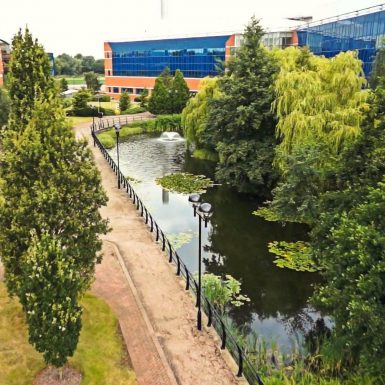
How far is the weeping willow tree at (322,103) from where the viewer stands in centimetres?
2234

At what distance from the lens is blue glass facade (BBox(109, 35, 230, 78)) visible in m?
69.7

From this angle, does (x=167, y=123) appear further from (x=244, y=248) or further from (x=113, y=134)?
(x=244, y=248)

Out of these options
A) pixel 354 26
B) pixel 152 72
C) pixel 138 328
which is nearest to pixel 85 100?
pixel 152 72

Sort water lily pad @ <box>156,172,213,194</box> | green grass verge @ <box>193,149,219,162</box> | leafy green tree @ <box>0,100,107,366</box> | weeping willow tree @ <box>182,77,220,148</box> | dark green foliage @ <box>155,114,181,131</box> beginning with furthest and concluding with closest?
dark green foliage @ <box>155,114,181,131</box> → green grass verge @ <box>193,149,219,162</box> → weeping willow tree @ <box>182,77,220,148</box> → water lily pad @ <box>156,172,213,194</box> → leafy green tree @ <box>0,100,107,366</box>

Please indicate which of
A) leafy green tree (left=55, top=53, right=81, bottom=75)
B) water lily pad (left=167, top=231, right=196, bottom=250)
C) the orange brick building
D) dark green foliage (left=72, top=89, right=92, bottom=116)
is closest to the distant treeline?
leafy green tree (left=55, top=53, right=81, bottom=75)

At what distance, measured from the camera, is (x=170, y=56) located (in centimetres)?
7506

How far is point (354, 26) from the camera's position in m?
47.9

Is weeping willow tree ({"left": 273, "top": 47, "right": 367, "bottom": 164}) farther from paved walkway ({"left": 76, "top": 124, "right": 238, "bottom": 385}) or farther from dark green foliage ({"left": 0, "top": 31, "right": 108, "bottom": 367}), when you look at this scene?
dark green foliage ({"left": 0, "top": 31, "right": 108, "bottom": 367})

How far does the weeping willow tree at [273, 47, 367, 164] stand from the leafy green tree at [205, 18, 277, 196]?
1413mm

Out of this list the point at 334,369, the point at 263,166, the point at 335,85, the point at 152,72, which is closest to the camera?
the point at 334,369

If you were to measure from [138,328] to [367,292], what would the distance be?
7.00 m

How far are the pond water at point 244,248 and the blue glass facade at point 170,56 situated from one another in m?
38.3

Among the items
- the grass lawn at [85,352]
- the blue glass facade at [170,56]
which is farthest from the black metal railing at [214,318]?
the blue glass facade at [170,56]

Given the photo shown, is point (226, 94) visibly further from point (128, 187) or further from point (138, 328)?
point (138, 328)
